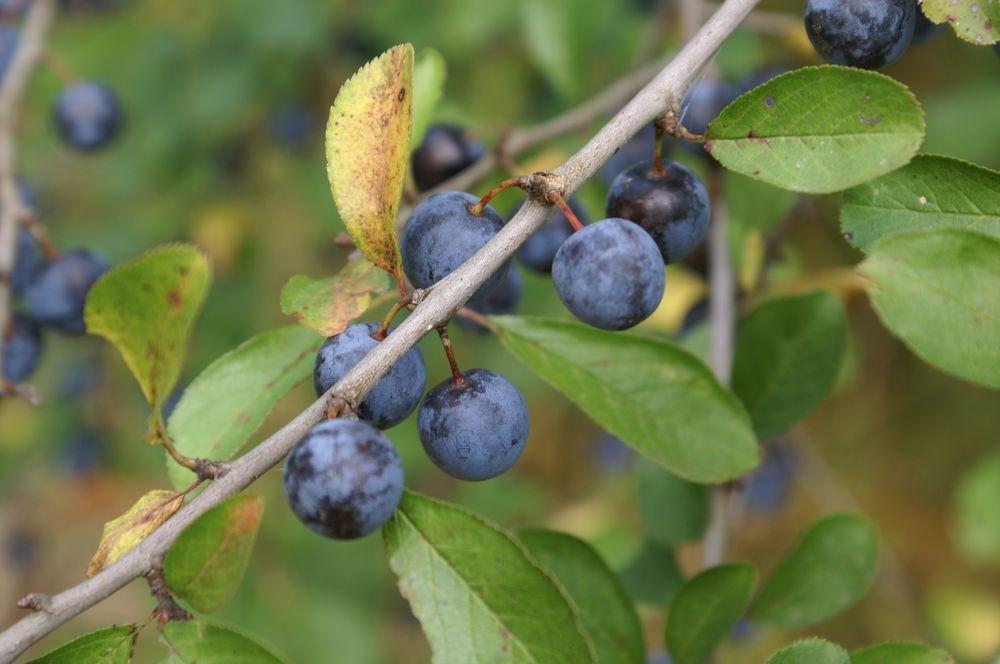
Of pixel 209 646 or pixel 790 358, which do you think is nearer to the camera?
pixel 209 646

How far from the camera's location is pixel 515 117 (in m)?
3.10

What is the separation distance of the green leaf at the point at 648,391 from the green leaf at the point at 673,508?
37 cm

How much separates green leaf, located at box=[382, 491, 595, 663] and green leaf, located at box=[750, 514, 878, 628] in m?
0.57

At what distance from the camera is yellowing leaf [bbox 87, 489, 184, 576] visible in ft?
3.20

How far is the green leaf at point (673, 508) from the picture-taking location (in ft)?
5.16

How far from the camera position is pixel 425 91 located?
1.61 metres

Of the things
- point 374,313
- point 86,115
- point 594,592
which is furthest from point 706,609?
point 86,115

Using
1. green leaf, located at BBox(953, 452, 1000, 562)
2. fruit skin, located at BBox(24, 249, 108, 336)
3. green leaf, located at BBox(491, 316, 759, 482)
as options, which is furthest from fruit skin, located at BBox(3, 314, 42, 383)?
green leaf, located at BBox(953, 452, 1000, 562)

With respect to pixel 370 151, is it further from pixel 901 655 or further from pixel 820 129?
pixel 901 655

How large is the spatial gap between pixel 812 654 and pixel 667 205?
530 millimetres

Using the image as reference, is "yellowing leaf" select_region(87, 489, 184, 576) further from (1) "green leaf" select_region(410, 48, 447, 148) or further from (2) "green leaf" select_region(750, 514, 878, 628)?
(2) "green leaf" select_region(750, 514, 878, 628)

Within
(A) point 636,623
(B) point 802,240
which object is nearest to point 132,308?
(A) point 636,623

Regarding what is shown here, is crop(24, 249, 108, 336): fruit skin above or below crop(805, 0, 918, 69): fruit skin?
above

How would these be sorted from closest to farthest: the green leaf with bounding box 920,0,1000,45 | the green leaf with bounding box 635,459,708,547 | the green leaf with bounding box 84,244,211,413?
1. the green leaf with bounding box 84,244,211,413
2. the green leaf with bounding box 920,0,1000,45
3. the green leaf with bounding box 635,459,708,547
